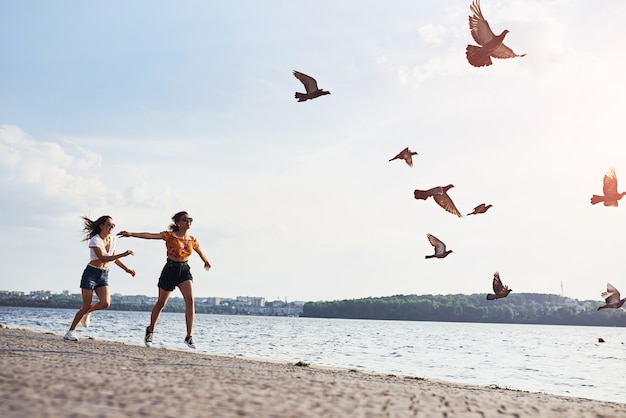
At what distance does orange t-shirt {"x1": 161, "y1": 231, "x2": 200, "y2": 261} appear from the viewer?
10.2 m

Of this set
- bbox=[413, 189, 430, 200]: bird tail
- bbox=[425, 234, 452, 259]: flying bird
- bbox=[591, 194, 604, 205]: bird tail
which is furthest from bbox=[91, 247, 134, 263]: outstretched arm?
bbox=[591, 194, 604, 205]: bird tail

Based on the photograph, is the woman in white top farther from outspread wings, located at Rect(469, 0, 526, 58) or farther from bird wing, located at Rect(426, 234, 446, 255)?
outspread wings, located at Rect(469, 0, 526, 58)

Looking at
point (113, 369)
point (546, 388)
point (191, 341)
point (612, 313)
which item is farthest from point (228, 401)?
point (612, 313)

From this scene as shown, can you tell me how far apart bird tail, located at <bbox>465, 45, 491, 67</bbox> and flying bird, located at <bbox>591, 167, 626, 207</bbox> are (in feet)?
9.71

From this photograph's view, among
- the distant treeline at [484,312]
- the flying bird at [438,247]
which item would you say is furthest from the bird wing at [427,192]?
the distant treeline at [484,312]

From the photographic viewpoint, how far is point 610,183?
995 cm

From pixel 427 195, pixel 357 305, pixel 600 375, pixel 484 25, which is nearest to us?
pixel 484 25

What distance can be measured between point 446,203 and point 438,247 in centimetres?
97

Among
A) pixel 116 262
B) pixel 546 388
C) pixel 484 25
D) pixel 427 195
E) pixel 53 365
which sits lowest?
pixel 546 388

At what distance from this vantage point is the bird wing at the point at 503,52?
30.1 ft

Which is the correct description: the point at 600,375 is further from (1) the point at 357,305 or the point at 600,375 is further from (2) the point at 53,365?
(1) the point at 357,305

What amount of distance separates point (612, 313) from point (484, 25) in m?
117

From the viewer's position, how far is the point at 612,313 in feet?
364

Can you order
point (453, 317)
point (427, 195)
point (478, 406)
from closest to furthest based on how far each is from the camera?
point (478, 406)
point (427, 195)
point (453, 317)
